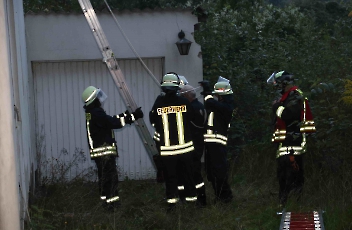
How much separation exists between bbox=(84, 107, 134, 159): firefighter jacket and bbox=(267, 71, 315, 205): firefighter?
6.43 ft

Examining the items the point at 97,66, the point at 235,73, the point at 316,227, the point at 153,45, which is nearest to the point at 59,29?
the point at 97,66

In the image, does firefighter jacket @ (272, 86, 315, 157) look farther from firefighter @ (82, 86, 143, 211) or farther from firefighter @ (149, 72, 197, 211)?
firefighter @ (82, 86, 143, 211)

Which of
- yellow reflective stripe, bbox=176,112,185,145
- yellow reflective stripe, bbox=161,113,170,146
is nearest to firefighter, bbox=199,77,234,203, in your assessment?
yellow reflective stripe, bbox=176,112,185,145

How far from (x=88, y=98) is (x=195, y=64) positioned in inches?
131

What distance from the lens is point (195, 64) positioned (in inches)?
424

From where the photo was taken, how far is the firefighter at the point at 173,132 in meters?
7.70

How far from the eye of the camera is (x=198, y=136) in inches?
334

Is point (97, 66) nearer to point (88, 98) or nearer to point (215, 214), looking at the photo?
point (88, 98)

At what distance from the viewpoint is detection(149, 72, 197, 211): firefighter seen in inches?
303

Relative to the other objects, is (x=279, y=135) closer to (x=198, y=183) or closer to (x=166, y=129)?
(x=198, y=183)

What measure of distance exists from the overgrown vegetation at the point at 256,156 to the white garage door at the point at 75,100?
0.96 metres

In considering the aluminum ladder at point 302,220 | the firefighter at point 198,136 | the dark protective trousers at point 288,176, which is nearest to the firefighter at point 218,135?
the firefighter at point 198,136

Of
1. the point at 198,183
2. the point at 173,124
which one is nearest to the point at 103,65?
the point at 173,124

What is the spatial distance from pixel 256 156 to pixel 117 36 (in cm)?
324
